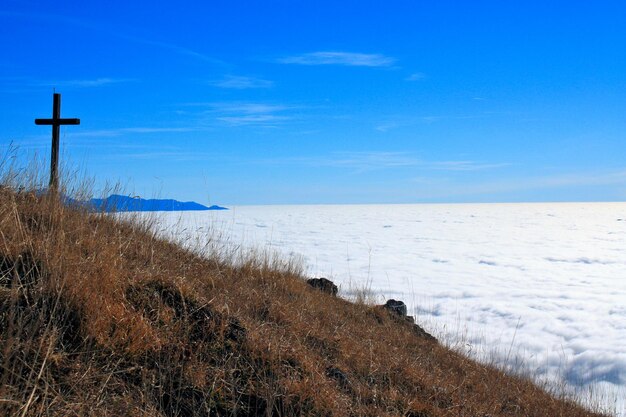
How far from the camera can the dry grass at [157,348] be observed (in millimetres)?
3807

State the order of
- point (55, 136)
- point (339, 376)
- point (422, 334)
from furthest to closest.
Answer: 1. point (422, 334)
2. point (55, 136)
3. point (339, 376)

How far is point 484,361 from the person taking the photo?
1013 cm

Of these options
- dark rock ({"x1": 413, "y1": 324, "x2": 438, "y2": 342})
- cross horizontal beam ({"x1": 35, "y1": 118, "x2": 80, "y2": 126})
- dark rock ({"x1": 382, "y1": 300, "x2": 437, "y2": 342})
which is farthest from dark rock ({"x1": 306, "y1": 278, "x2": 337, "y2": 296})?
cross horizontal beam ({"x1": 35, "y1": 118, "x2": 80, "y2": 126})

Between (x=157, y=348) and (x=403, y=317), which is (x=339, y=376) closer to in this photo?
(x=157, y=348)

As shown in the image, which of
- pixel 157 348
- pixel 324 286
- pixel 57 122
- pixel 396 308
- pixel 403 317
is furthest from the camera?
pixel 396 308

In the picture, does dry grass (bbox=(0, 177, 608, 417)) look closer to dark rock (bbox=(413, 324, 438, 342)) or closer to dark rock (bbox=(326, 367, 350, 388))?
dark rock (bbox=(326, 367, 350, 388))

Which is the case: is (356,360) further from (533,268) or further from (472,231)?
(472,231)

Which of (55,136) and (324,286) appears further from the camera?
(324,286)

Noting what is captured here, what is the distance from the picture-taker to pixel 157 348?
4402 millimetres

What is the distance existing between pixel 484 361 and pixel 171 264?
6.70 meters

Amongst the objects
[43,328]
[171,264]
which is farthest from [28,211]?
[43,328]

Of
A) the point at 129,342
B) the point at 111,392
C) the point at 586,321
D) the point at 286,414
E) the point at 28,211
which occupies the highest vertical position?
the point at 28,211

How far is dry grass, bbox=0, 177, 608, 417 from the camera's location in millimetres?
3807

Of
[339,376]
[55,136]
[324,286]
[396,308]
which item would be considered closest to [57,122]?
[55,136]
